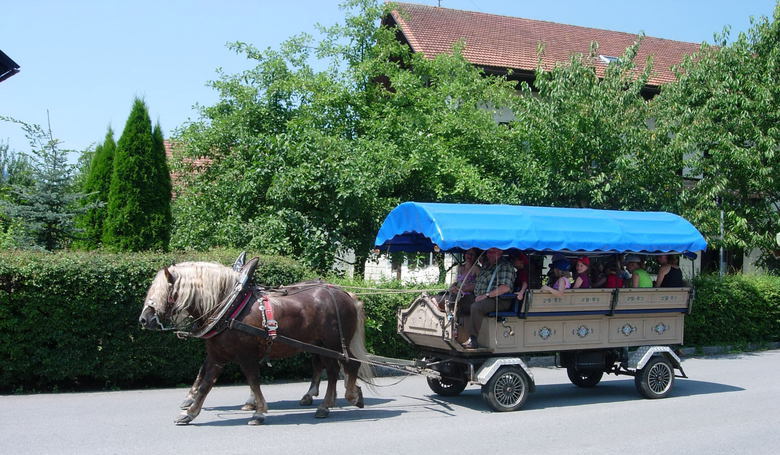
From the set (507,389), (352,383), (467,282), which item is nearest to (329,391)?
(352,383)

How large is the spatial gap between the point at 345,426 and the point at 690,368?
27.0 feet

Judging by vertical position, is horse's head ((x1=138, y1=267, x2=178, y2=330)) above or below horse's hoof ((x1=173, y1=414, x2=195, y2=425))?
above

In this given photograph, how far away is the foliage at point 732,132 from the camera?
17.3 meters

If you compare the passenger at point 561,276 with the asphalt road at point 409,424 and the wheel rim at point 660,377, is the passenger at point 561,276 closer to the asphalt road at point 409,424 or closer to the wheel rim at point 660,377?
the asphalt road at point 409,424

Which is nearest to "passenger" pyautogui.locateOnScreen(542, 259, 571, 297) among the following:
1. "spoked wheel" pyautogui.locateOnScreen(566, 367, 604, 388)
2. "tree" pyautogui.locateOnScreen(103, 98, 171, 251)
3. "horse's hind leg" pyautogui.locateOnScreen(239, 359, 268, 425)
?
"spoked wheel" pyautogui.locateOnScreen(566, 367, 604, 388)

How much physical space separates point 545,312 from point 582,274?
118 centimetres

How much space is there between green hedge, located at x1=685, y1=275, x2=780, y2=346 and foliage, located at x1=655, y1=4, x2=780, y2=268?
1.06 metres

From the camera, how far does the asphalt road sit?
7.11 meters

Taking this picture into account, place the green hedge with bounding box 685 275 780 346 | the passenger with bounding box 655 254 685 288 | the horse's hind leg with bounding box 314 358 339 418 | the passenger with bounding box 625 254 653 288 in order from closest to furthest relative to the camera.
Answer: the horse's hind leg with bounding box 314 358 339 418, the passenger with bounding box 625 254 653 288, the passenger with bounding box 655 254 685 288, the green hedge with bounding box 685 275 780 346

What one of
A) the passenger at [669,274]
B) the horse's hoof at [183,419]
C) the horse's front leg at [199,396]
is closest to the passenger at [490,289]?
the passenger at [669,274]

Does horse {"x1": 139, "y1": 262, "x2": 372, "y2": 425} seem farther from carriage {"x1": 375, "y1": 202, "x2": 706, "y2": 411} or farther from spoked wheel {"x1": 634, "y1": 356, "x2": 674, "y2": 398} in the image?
spoked wheel {"x1": 634, "y1": 356, "x2": 674, "y2": 398}

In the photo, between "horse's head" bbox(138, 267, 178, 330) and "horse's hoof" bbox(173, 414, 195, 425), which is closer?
"horse's head" bbox(138, 267, 178, 330)

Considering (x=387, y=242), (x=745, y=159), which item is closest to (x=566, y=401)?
(x=387, y=242)

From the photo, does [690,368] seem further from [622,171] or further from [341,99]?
[341,99]
